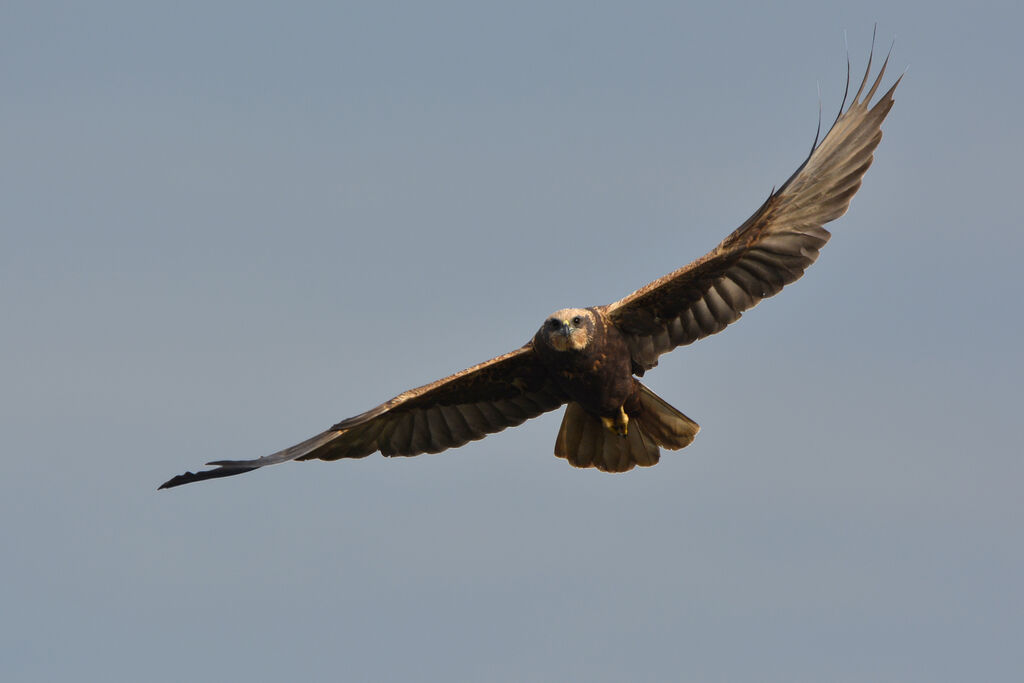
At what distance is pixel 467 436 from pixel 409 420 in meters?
0.53

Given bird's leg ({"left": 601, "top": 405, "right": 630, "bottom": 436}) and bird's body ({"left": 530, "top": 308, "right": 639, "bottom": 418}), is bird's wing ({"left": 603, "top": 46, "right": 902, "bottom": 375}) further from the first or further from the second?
bird's leg ({"left": 601, "top": 405, "right": 630, "bottom": 436})

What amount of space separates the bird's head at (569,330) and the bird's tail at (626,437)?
1.27 metres

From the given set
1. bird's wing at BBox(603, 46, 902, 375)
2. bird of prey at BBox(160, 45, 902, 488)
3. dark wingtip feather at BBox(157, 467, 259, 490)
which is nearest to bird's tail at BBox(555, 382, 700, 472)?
bird of prey at BBox(160, 45, 902, 488)

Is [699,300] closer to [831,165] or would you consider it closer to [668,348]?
[668,348]

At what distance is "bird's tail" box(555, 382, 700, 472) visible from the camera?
→ 15.3 metres

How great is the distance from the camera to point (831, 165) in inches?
577

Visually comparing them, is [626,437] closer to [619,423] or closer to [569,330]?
[619,423]

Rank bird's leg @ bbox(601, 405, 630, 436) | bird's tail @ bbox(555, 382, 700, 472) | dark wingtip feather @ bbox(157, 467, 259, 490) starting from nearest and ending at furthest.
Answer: dark wingtip feather @ bbox(157, 467, 259, 490) < bird's leg @ bbox(601, 405, 630, 436) < bird's tail @ bbox(555, 382, 700, 472)

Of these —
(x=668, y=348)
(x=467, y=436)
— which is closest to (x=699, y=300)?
(x=668, y=348)

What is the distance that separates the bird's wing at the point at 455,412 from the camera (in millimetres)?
15227

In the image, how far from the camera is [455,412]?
15.6 m

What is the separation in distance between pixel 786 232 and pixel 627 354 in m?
1.66

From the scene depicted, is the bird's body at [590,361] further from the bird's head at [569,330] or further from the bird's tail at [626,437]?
the bird's tail at [626,437]

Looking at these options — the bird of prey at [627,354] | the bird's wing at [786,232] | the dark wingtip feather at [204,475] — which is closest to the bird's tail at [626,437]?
the bird of prey at [627,354]
